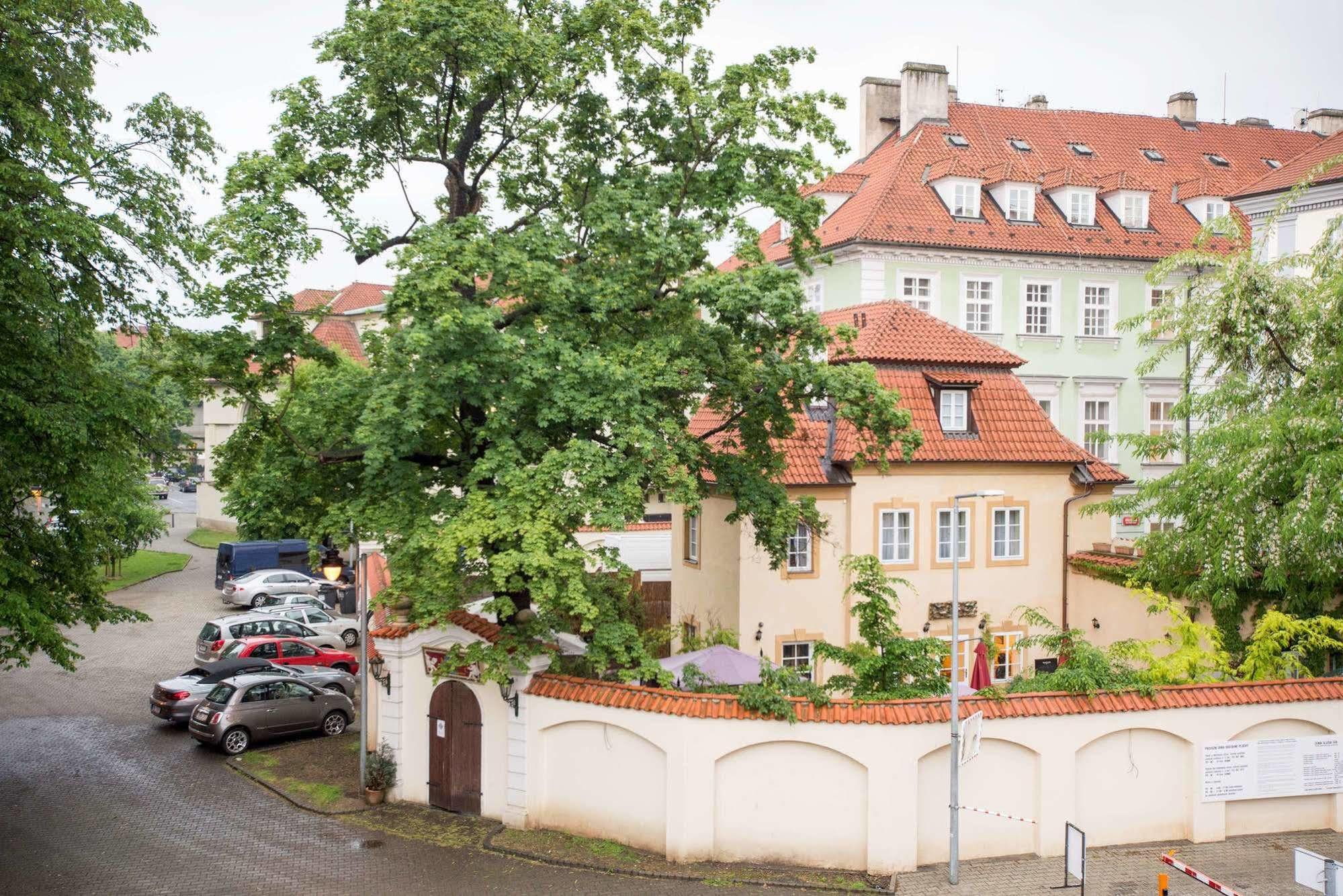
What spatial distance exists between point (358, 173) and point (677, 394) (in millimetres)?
6248

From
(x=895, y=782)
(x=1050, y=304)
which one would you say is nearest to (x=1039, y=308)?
(x=1050, y=304)

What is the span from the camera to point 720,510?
25750mm

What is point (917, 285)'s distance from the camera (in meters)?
34.7

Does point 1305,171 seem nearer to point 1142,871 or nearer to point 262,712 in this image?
point 1142,871

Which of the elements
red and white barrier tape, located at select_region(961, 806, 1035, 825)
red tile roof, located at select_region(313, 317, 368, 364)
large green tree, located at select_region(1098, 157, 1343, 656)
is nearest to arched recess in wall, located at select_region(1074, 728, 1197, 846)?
red and white barrier tape, located at select_region(961, 806, 1035, 825)

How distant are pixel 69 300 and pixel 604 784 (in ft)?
34.8

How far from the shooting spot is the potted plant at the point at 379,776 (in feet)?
63.3

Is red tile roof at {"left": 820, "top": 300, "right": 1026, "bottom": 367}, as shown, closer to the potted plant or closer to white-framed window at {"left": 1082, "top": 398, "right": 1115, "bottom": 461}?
white-framed window at {"left": 1082, "top": 398, "right": 1115, "bottom": 461}

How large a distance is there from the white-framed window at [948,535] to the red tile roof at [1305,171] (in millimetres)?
13884

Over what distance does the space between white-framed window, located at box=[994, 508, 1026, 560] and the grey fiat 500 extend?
14.9 metres

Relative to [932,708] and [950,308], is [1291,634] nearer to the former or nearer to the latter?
[932,708]

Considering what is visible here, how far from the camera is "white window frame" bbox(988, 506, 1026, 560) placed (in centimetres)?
2631

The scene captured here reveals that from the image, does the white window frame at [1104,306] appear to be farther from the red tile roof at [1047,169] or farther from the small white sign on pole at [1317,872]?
the small white sign on pole at [1317,872]

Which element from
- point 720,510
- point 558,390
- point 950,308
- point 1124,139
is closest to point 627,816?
point 558,390
